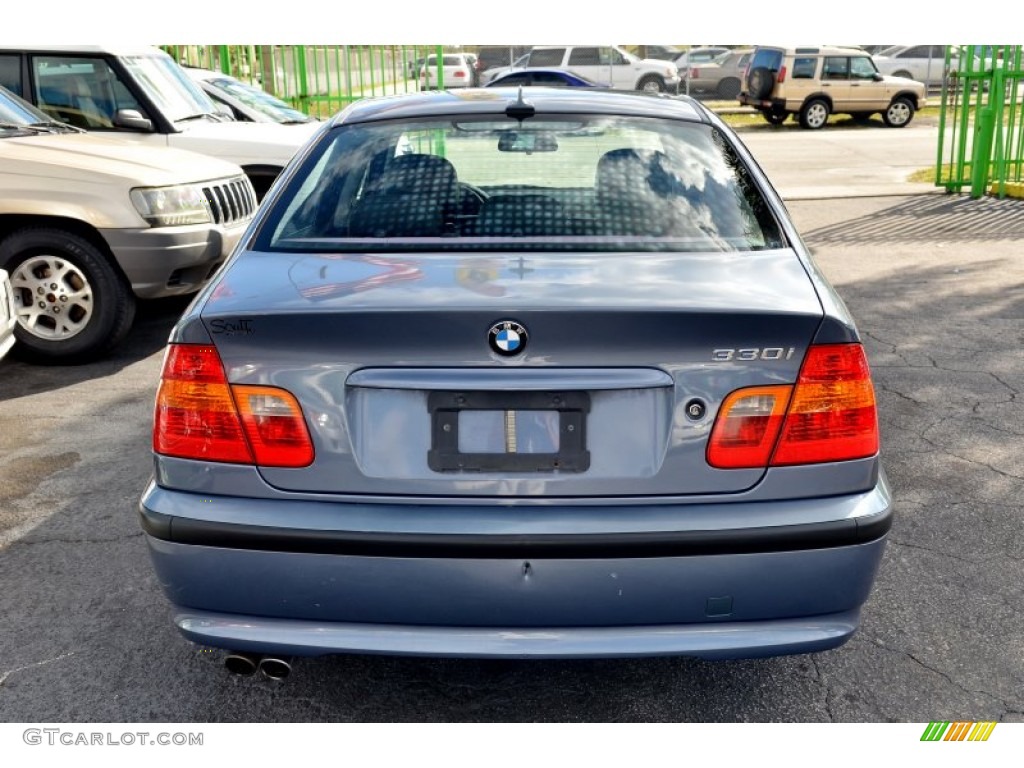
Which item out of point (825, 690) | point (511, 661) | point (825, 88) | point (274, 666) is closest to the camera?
point (274, 666)

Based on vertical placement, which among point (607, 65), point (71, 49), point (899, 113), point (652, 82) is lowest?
point (899, 113)

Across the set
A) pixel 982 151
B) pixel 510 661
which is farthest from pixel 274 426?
pixel 982 151

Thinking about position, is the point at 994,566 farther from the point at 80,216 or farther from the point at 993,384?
the point at 80,216

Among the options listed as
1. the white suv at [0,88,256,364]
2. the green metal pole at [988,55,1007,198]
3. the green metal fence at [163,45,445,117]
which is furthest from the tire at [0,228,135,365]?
the green metal pole at [988,55,1007,198]

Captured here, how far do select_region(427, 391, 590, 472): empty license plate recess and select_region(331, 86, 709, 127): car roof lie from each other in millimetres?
1392

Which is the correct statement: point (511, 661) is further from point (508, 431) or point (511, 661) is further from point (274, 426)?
point (274, 426)

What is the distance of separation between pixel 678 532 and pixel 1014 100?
11673 millimetres

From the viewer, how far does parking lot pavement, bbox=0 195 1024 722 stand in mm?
2979

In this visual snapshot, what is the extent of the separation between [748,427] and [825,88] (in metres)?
25.4

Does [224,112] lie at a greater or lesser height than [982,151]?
greater

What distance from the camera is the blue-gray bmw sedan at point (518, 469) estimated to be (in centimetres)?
243

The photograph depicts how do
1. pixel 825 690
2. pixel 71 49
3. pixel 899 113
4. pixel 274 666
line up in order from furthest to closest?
pixel 899 113 → pixel 71 49 → pixel 825 690 → pixel 274 666
